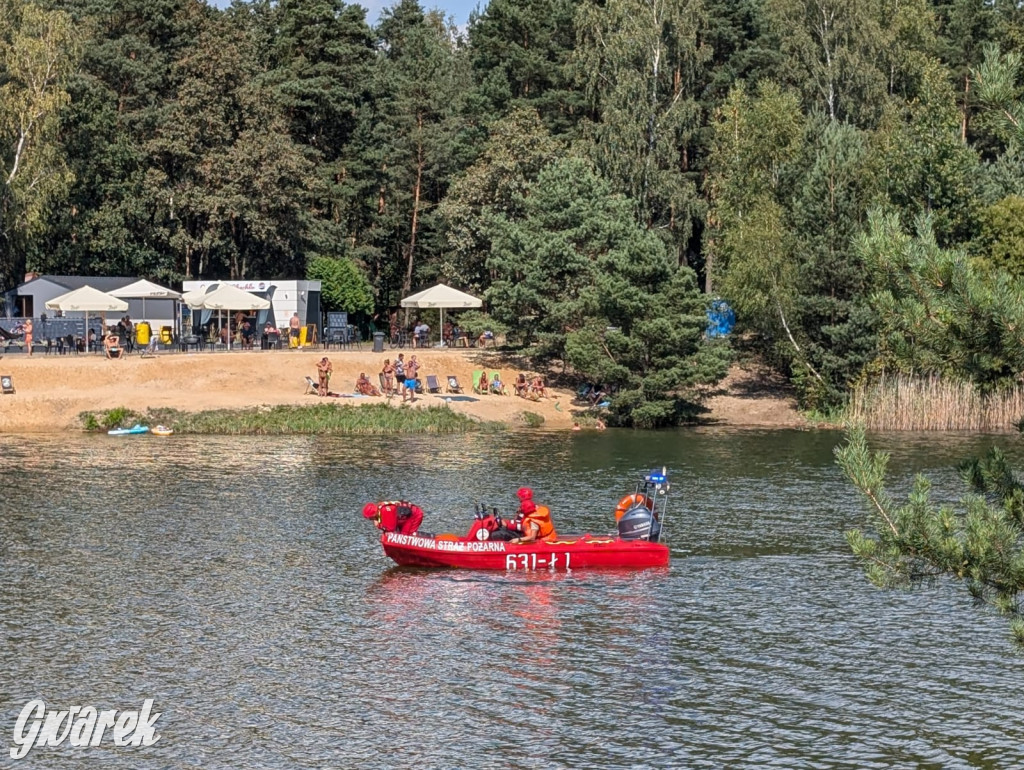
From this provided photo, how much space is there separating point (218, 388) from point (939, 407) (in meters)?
27.8

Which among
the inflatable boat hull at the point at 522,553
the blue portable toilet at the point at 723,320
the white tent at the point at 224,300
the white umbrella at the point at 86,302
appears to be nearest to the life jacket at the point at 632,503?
the inflatable boat hull at the point at 522,553

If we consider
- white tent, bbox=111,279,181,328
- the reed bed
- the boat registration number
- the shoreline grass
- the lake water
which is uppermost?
white tent, bbox=111,279,181,328

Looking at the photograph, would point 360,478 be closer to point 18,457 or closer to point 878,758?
point 18,457

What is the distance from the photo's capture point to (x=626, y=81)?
69.8m

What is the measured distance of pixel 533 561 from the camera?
29.7 meters

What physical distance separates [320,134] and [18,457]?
4915 cm

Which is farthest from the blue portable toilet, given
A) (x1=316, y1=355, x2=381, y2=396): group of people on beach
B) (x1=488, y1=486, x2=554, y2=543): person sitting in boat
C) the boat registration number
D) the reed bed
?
the boat registration number

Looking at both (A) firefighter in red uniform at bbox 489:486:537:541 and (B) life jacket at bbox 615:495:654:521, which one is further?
(B) life jacket at bbox 615:495:654:521

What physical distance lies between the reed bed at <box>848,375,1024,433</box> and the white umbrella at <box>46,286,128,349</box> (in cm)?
3093

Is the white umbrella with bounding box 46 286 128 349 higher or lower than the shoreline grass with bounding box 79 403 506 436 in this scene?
higher

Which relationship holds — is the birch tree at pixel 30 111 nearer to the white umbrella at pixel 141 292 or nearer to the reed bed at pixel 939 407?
the white umbrella at pixel 141 292

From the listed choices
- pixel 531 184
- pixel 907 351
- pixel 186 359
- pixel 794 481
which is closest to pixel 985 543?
pixel 907 351

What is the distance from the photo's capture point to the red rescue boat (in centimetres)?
2956

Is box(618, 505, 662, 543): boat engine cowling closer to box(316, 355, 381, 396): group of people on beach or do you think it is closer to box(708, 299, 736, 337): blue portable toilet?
box(316, 355, 381, 396): group of people on beach
